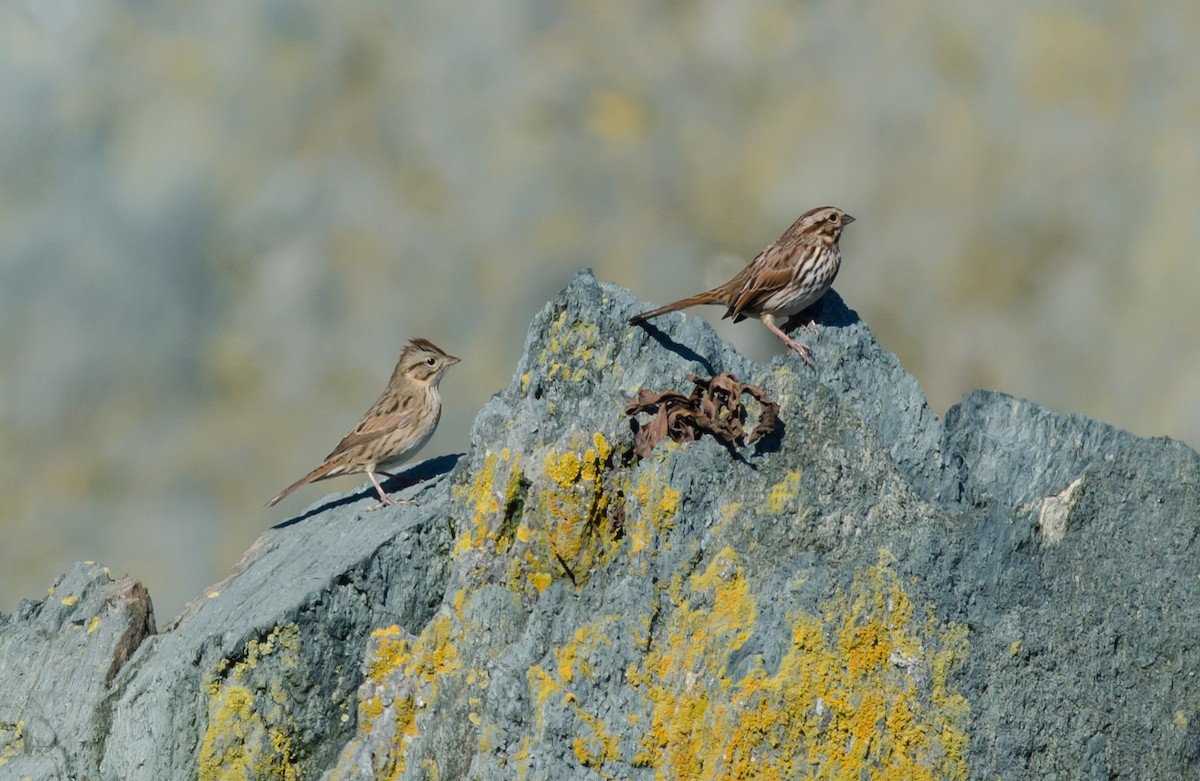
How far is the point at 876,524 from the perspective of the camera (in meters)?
7.19

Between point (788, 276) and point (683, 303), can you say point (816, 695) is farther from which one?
point (788, 276)

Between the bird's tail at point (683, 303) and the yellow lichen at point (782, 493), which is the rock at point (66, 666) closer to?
the bird's tail at point (683, 303)

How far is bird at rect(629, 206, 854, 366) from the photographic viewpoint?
8969 millimetres

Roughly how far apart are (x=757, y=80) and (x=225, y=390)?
35.3 ft

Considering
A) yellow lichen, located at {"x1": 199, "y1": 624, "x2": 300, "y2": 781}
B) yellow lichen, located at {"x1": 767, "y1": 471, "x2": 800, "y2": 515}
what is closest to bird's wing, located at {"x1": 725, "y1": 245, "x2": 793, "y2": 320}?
yellow lichen, located at {"x1": 767, "y1": 471, "x2": 800, "y2": 515}

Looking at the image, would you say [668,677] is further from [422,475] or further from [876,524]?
[422,475]

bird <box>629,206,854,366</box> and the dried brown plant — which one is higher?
bird <box>629,206,854,366</box>

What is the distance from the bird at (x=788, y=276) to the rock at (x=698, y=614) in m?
0.88

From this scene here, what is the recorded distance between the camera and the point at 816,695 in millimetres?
6695

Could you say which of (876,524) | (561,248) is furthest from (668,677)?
(561,248)

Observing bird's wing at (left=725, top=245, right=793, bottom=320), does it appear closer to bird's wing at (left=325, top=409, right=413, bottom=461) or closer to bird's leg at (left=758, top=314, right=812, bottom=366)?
bird's leg at (left=758, top=314, right=812, bottom=366)

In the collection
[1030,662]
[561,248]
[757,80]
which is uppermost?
[757,80]

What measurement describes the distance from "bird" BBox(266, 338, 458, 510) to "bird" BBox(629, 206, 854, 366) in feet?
7.82

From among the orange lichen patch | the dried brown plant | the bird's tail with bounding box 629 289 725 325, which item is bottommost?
the orange lichen patch
